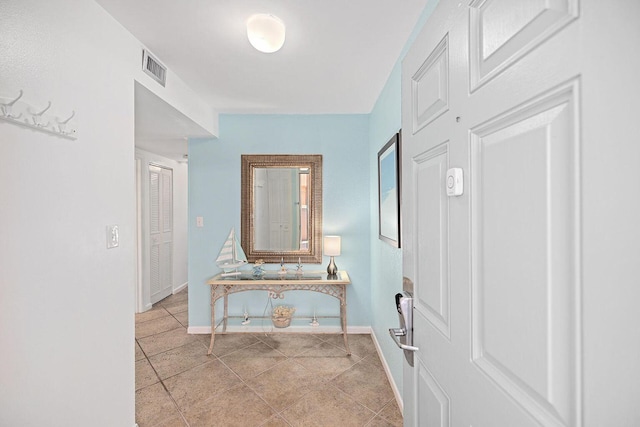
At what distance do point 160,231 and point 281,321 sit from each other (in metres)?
2.58

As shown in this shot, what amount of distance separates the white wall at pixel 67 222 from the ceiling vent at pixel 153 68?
8 cm

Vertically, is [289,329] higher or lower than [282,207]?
lower

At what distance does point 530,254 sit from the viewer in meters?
0.48

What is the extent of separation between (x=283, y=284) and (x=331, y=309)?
75cm

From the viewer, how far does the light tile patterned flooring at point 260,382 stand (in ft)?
6.27

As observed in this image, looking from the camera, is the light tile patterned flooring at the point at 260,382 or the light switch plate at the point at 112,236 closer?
the light switch plate at the point at 112,236

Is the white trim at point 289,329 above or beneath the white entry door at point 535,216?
beneath

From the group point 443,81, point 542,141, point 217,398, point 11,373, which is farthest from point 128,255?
point 542,141

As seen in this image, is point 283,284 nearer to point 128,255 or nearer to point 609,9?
point 128,255

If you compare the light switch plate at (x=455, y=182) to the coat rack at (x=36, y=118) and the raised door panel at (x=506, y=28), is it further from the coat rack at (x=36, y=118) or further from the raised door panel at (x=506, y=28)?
the coat rack at (x=36, y=118)

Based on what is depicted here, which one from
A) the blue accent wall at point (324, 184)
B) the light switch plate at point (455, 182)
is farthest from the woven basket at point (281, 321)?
the light switch plate at point (455, 182)

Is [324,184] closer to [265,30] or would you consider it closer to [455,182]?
[265,30]

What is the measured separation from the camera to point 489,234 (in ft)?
1.93

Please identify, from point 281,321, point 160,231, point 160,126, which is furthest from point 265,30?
point 160,231
